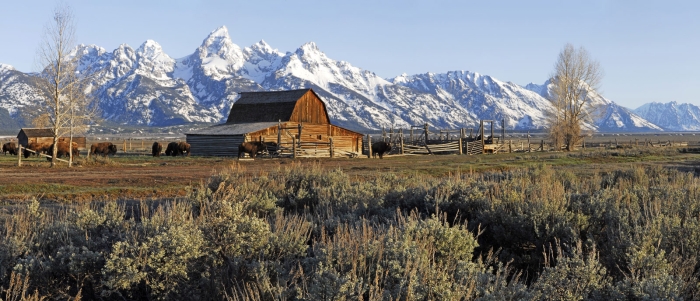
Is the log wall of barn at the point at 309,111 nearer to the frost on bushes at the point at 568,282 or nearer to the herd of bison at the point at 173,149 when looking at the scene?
the herd of bison at the point at 173,149

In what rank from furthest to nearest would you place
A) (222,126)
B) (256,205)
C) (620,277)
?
(222,126) < (256,205) < (620,277)

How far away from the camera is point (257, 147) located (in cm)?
4297

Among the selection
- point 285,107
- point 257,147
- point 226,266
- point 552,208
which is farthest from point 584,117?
point 226,266

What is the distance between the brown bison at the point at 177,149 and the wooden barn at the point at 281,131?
1.64 metres

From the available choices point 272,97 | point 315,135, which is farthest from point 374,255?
point 272,97

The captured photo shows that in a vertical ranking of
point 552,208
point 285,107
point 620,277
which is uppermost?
point 285,107

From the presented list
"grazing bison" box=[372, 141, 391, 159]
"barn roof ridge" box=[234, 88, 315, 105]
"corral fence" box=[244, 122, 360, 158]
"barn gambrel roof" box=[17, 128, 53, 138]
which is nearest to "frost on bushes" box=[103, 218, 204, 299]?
"corral fence" box=[244, 122, 360, 158]

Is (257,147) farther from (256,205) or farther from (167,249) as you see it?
(167,249)

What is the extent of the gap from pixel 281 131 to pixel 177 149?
842 cm

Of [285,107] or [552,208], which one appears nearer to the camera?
[552,208]

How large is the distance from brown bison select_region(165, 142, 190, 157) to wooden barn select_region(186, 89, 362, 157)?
5.37 feet

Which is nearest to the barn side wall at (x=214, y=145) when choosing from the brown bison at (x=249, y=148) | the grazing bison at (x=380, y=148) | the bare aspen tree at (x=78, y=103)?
the brown bison at (x=249, y=148)

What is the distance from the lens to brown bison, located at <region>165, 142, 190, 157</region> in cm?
4662

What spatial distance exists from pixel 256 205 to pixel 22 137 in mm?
62581
